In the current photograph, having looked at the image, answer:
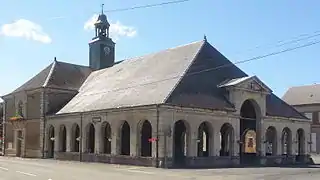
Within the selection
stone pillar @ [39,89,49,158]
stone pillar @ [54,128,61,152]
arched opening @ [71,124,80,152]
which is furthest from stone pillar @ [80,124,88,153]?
stone pillar @ [39,89,49,158]

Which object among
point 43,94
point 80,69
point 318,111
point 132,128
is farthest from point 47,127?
point 318,111

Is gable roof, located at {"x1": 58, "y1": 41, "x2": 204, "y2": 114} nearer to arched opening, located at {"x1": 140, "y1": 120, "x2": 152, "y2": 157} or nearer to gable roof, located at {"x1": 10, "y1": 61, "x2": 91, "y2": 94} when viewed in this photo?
gable roof, located at {"x1": 10, "y1": 61, "x2": 91, "y2": 94}

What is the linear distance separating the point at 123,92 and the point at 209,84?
8104 mm

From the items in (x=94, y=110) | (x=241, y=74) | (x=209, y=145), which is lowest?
(x=209, y=145)

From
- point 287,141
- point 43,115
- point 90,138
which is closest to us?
point 90,138

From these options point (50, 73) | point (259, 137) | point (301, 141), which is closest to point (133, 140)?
point (259, 137)

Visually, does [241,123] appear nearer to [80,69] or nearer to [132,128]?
[132,128]

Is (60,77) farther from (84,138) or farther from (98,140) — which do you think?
(98,140)

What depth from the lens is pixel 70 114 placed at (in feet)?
160

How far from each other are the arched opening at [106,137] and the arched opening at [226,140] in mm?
10293

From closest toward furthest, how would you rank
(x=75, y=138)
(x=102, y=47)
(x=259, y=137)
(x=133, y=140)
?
1. (x=133, y=140)
2. (x=259, y=137)
3. (x=75, y=138)
4. (x=102, y=47)

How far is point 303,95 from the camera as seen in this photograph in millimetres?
89250

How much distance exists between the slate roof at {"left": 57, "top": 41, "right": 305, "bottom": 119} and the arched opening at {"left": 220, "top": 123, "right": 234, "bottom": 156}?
2.29 metres

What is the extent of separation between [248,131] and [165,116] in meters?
11.0
